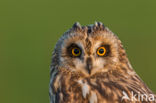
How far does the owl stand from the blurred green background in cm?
300

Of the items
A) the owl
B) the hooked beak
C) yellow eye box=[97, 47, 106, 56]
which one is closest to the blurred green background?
the owl

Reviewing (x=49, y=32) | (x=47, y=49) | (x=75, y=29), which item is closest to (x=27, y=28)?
(x=49, y=32)

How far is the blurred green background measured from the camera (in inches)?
414

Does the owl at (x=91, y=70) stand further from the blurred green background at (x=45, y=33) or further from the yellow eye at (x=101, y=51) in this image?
the blurred green background at (x=45, y=33)

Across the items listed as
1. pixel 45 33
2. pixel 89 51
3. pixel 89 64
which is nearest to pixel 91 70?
pixel 89 64

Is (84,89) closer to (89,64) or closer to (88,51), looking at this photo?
(89,64)

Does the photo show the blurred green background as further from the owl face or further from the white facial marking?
the white facial marking

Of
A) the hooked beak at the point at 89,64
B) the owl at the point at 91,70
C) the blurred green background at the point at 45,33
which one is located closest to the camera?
the owl at the point at 91,70

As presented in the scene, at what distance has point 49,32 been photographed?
548 inches

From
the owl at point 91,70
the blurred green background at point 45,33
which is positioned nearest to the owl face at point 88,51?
the owl at point 91,70

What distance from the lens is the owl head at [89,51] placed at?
20.3 feet

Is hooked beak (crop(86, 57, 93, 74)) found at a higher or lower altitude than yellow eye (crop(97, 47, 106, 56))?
lower

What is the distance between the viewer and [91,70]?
624cm

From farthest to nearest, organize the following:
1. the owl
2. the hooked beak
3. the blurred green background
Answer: the blurred green background → the hooked beak → the owl
